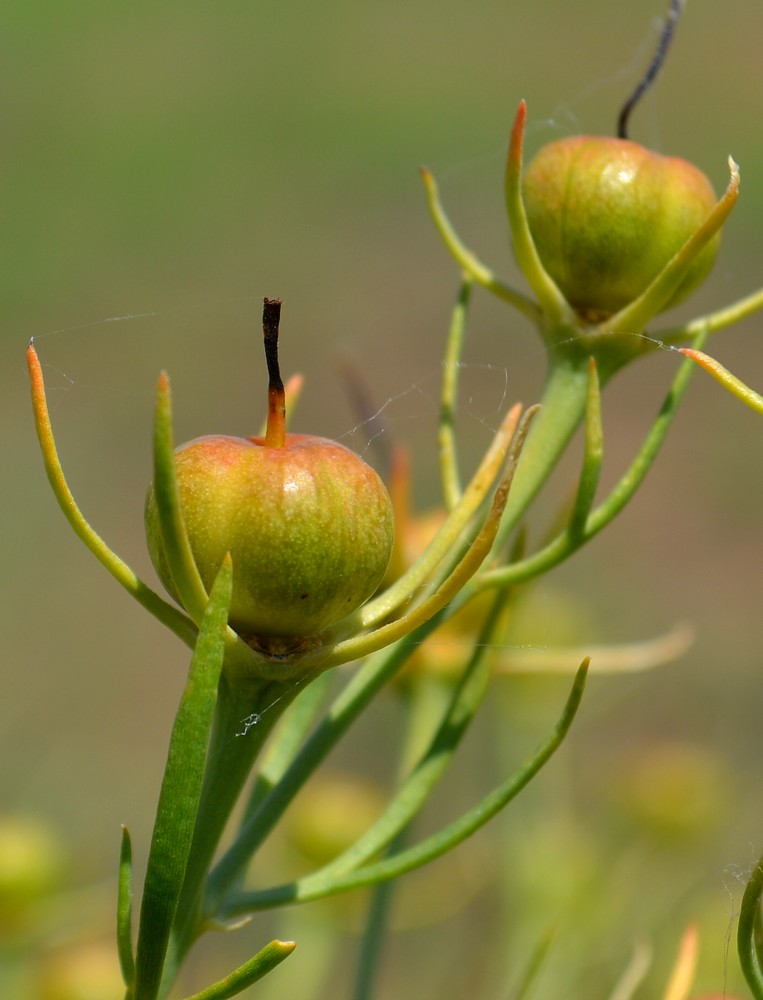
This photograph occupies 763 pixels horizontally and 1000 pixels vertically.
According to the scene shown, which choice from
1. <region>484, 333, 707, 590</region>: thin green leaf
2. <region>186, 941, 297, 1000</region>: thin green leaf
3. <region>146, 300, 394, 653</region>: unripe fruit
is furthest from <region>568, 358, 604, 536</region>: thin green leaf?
<region>186, 941, 297, 1000</region>: thin green leaf

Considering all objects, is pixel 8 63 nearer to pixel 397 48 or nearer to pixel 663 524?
pixel 397 48

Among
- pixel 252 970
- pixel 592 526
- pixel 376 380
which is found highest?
pixel 592 526

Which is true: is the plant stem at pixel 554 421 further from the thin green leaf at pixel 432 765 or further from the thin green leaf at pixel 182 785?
the thin green leaf at pixel 182 785

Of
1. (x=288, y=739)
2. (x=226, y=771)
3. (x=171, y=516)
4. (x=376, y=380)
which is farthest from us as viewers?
(x=376, y=380)

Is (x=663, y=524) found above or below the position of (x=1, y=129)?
below

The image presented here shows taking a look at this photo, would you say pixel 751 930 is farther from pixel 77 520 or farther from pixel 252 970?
pixel 77 520

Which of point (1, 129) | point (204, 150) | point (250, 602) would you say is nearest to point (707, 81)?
point (204, 150)

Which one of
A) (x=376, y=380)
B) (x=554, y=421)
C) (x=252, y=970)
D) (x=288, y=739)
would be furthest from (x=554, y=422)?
(x=376, y=380)
